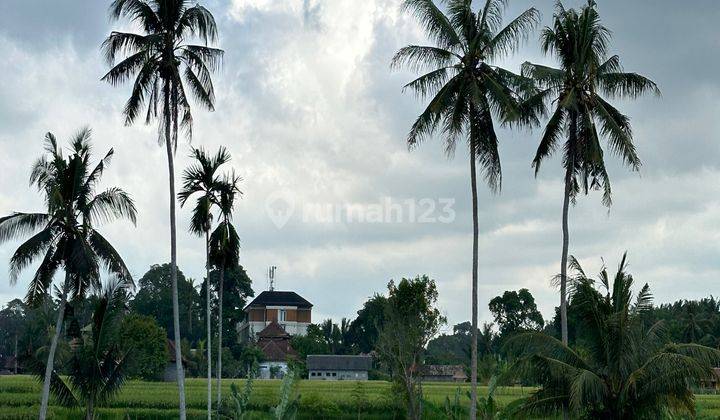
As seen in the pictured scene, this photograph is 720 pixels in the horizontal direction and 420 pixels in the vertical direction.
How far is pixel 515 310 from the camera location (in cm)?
12281

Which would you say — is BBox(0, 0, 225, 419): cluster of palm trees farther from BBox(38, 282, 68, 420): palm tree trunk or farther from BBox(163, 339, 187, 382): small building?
BBox(163, 339, 187, 382): small building

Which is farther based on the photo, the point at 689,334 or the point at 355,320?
the point at 355,320

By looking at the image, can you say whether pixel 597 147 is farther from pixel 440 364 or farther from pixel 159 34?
pixel 440 364

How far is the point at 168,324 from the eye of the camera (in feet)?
446

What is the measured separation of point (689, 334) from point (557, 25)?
93.2 meters

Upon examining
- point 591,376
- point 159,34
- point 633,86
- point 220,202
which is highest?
point 159,34

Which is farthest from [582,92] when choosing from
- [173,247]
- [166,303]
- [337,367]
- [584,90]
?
[166,303]

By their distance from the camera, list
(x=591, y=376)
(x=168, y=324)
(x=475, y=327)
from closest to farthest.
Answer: (x=591, y=376), (x=475, y=327), (x=168, y=324)

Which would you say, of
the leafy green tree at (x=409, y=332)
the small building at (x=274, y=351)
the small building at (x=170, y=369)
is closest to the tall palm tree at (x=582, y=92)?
the leafy green tree at (x=409, y=332)

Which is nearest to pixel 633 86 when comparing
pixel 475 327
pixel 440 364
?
pixel 475 327

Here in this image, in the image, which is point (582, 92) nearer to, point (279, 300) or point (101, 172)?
point (101, 172)

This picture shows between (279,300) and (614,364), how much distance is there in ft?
451

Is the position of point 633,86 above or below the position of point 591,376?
above

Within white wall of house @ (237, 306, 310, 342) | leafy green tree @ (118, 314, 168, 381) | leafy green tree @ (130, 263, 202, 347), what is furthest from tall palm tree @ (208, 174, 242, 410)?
white wall of house @ (237, 306, 310, 342)
